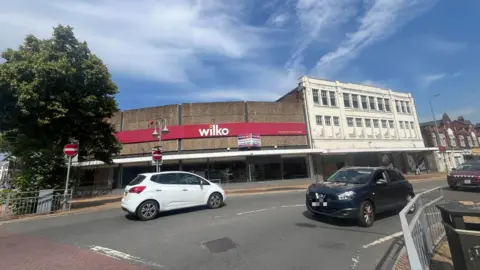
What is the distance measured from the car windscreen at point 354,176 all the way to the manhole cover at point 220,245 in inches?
168

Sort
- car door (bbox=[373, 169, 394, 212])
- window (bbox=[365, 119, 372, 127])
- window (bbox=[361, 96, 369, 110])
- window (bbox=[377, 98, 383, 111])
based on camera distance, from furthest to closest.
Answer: window (bbox=[377, 98, 383, 111]), window (bbox=[361, 96, 369, 110]), window (bbox=[365, 119, 372, 127]), car door (bbox=[373, 169, 394, 212])

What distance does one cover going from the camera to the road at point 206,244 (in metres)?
4.49

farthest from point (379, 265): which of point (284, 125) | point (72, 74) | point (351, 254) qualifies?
point (284, 125)

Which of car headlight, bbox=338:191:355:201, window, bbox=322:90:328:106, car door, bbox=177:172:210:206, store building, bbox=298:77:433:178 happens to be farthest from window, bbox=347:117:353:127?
car headlight, bbox=338:191:355:201

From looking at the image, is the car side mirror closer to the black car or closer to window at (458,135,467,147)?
the black car

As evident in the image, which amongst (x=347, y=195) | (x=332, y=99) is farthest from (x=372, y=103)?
(x=347, y=195)

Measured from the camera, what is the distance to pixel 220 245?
213 inches

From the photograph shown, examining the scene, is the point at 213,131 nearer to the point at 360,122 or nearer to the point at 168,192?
the point at 168,192

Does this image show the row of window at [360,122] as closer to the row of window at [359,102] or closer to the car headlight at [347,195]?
the row of window at [359,102]

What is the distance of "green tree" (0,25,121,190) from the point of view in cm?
1118

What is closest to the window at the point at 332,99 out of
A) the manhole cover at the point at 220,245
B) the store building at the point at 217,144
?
the store building at the point at 217,144

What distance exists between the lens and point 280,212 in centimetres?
899

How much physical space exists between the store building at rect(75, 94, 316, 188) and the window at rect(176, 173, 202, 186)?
1257 centimetres

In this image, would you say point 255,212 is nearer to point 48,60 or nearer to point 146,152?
point 48,60
